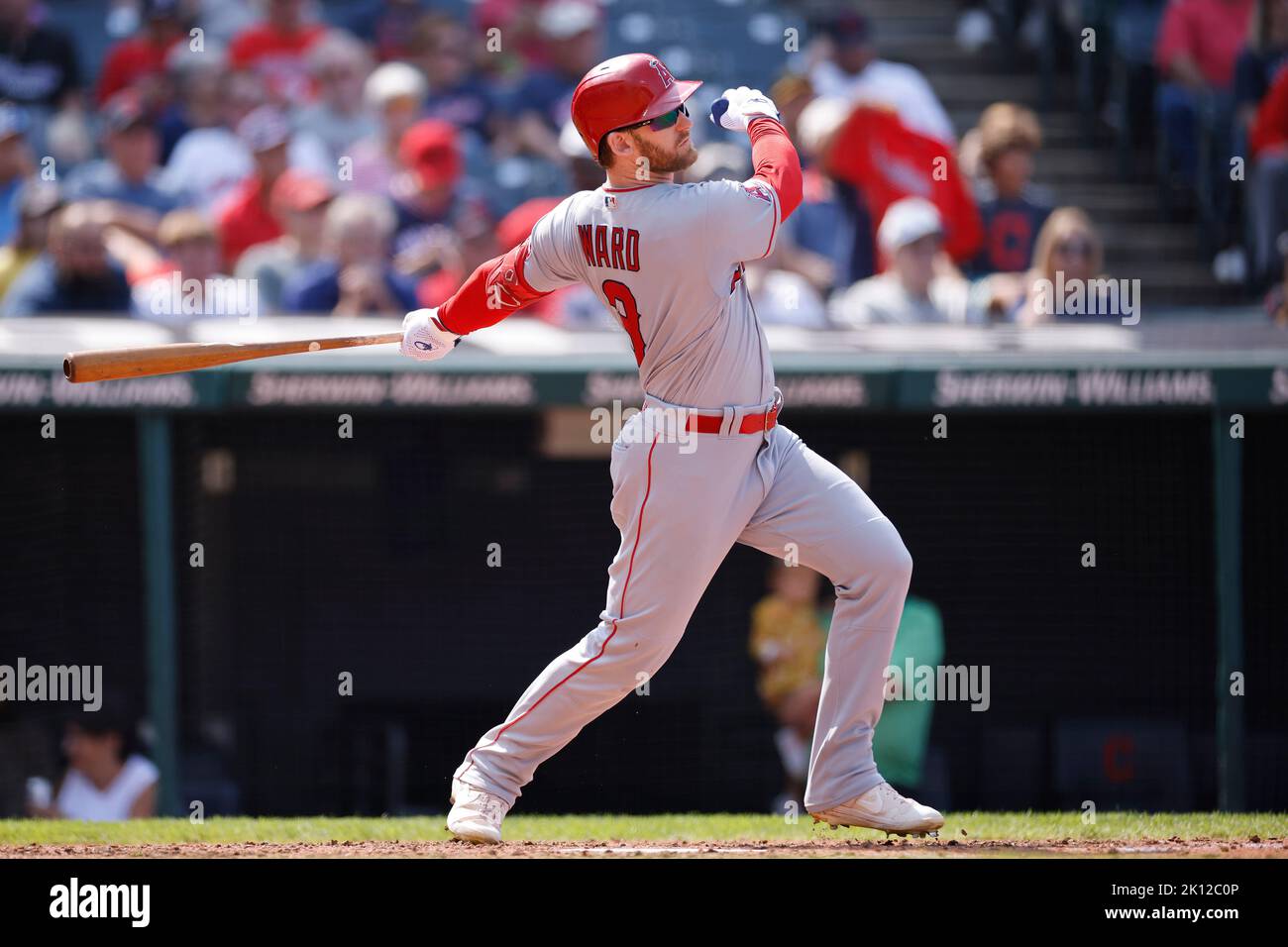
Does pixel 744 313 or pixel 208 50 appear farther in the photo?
pixel 208 50

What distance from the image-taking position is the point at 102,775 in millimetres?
6434

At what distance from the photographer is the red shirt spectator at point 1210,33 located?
30.4ft

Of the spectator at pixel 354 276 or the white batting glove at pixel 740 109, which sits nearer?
the white batting glove at pixel 740 109

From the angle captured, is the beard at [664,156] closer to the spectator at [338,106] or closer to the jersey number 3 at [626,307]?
the jersey number 3 at [626,307]

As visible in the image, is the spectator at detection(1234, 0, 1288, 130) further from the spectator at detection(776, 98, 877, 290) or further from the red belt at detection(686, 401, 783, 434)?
the red belt at detection(686, 401, 783, 434)

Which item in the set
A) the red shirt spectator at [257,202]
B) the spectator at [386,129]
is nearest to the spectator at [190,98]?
the red shirt spectator at [257,202]

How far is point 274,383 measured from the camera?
6.48 meters

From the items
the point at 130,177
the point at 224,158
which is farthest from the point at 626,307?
the point at 224,158

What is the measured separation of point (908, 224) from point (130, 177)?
12.4 ft

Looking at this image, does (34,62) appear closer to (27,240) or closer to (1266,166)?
(27,240)

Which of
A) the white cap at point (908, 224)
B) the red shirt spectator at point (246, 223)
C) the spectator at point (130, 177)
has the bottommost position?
the white cap at point (908, 224)
